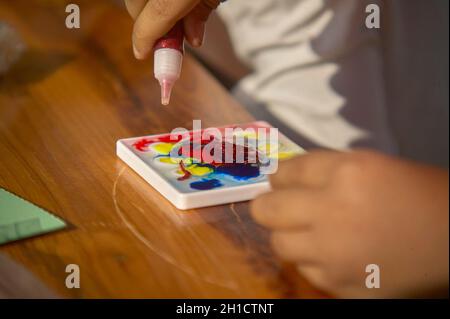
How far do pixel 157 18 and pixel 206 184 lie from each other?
0.21m

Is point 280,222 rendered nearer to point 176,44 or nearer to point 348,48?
point 176,44

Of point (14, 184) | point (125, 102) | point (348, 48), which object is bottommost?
point (14, 184)

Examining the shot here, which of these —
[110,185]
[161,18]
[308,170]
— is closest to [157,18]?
[161,18]

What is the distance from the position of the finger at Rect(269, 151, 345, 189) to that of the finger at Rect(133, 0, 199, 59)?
0.92 feet

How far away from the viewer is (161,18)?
80cm

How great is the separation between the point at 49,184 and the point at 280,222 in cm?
26

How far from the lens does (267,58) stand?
3.81 feet

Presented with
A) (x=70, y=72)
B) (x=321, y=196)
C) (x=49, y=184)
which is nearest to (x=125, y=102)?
(x=70, y=72)

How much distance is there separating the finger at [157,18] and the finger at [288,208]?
297 millimetres

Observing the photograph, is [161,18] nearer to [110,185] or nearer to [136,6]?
[136,6]

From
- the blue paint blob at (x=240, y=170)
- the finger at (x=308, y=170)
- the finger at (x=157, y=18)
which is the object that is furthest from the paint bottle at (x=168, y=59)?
the finger at (x=308, y=170)

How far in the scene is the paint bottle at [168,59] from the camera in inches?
31.8

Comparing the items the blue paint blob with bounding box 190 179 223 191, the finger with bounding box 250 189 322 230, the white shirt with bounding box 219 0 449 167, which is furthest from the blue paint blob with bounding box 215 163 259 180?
the white shirt with bounding box 219 0 449 167
